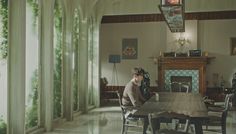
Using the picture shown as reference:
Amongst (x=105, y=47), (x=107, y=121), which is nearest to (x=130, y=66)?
(x=105, y=47)

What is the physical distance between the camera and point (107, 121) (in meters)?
9.80

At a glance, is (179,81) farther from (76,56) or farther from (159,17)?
(76,56)

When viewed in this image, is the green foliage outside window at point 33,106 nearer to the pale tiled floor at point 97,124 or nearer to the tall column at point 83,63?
the pale tiled floor at point 97,124

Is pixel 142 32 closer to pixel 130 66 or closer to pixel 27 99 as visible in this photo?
pixel 130 66

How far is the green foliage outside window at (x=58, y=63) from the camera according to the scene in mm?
Answer: 9227

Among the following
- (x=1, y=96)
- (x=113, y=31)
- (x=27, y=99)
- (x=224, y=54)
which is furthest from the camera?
(x=113, y=31)

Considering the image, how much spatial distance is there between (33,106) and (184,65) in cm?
888

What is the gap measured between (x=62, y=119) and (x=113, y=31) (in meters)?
7.76

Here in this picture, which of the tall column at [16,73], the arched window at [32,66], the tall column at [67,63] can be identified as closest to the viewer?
the tall column at [16,73]

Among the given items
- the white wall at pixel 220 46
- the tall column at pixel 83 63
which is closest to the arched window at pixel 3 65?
the tall column at pixel 83 63

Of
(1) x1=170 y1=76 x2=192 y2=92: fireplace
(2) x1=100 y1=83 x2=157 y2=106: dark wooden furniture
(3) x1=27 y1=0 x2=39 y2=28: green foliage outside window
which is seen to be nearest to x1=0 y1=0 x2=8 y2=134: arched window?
(3) x1=27 y1=0 x2=39 y2=28: green foliage outside window

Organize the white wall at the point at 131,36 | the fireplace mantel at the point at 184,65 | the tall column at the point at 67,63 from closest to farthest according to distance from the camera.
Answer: the tall column at the point at 67,63 < the fireplace mantel at the point at 184,65 < the white wall at the point at 131,36

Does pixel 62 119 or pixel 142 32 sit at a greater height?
pixel 142 32

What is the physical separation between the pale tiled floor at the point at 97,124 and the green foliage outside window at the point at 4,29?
2.27 meters
